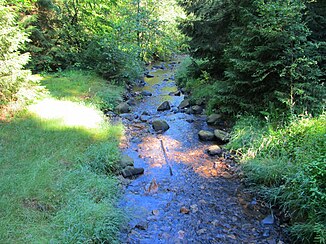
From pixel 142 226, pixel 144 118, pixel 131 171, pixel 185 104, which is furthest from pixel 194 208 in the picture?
pixel 185 104

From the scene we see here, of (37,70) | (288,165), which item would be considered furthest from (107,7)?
(288,165)

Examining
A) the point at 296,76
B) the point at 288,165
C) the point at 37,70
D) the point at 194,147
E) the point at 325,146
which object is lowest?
the point at 37,70

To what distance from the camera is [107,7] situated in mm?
14125

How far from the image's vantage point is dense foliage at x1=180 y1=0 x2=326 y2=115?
6.11 m

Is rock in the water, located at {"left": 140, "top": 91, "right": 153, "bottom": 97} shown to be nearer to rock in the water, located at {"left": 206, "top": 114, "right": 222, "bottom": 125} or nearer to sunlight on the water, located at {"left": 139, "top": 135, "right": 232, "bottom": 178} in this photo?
rock in the water, located at {"left": 206, "top": 114, "right": 222, "bottom": 125}

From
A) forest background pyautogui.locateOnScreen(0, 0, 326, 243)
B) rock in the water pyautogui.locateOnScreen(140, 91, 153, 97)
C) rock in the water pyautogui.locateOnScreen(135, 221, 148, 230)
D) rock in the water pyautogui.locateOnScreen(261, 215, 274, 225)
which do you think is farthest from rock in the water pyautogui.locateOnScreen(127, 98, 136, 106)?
rock in the water pyautogui.locateOnScreen(261, 215, 274, 225)

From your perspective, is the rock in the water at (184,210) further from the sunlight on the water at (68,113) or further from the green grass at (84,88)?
the green grass at (84,88)

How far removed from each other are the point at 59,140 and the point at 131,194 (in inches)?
86.6

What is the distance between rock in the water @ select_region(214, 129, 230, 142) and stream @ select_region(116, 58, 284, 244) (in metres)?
0.35

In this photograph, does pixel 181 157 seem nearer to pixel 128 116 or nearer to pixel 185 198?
pixel 185 198

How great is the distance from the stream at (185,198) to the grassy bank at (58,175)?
466mm

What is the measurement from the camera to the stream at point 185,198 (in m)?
3.93

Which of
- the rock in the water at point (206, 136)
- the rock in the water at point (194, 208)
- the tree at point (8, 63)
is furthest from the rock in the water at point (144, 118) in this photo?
the rock in the water at point (194, 208)

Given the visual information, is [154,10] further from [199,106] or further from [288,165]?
[288,165]
